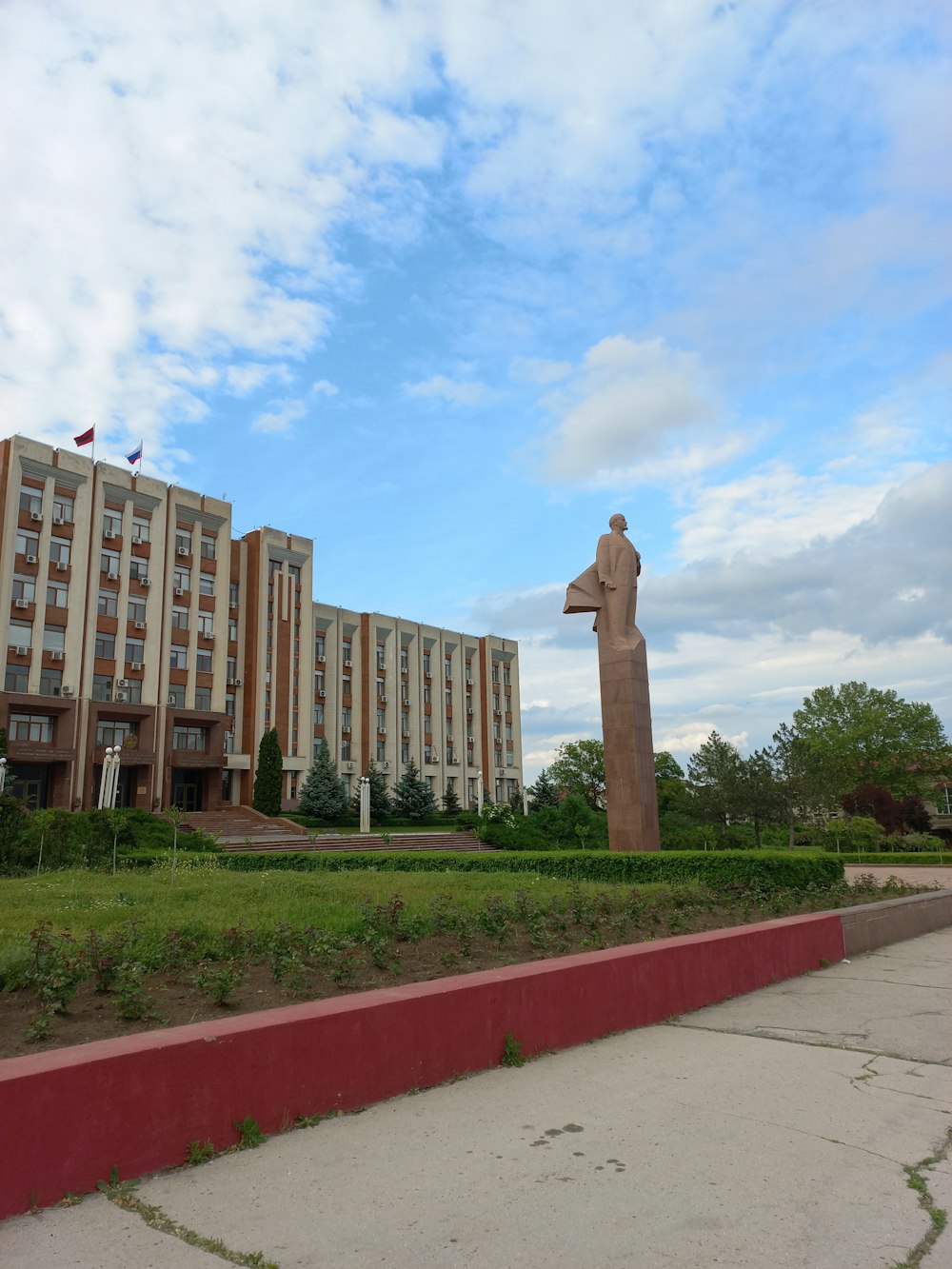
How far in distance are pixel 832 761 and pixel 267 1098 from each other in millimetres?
60210

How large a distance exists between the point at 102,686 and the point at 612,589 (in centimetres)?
2894

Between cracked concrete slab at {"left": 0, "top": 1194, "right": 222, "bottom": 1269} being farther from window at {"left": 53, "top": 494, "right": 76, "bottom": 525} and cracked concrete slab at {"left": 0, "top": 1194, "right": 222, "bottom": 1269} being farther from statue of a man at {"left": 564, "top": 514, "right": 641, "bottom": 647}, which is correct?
window at {"left": 53, "top": 494, "right": 76, "bottom": 525}

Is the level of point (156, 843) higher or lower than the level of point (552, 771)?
lower

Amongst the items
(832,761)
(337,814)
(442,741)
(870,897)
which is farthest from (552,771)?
(870,897)

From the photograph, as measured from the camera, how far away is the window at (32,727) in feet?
121

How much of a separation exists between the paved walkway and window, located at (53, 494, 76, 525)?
3992 cm

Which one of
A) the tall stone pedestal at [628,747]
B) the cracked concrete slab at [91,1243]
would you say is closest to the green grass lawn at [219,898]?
the cracked concrete slab at [91,1243]

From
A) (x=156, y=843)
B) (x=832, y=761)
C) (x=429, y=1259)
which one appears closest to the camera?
(x=429, y=1259)

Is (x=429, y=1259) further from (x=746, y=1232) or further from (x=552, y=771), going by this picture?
(x=552, y=771)

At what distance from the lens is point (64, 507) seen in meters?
39.6

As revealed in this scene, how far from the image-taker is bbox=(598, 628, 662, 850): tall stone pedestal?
1823 cm

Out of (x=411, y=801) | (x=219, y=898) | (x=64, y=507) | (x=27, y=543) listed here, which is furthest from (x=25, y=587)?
(x=219, y=898)

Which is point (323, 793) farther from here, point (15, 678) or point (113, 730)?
point (15, 678)

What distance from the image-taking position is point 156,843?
23625mm
